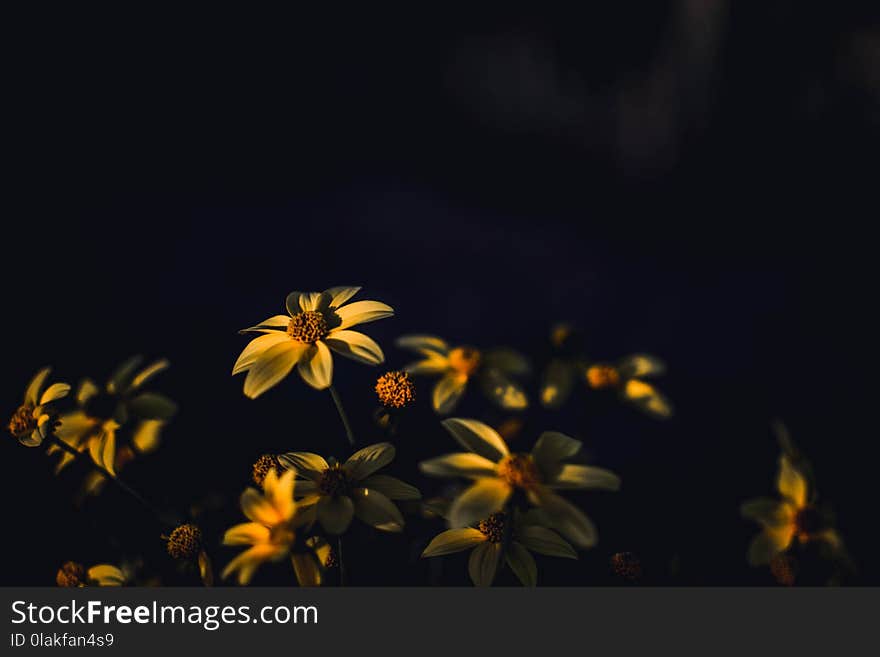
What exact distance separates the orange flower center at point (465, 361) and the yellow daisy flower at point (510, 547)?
206 millimetres

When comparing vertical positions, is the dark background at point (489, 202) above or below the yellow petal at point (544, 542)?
above

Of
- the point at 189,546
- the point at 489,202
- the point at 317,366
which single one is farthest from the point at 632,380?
the point at 489,202

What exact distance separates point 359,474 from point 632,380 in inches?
18.1

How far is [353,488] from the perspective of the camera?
526mm

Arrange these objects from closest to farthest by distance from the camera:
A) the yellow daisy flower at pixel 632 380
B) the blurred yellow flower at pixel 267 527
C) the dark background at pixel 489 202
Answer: the blurred yellow flower at pixel 267 527 < the yellow daisy flower at pixel 632 380 < the dark background at pixel 489 202

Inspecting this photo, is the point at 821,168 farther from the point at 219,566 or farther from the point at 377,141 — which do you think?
the point at 219,566

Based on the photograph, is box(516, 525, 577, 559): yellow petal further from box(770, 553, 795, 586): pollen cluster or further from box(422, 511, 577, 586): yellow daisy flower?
box(770, 553, 795, 586): pollen cluster

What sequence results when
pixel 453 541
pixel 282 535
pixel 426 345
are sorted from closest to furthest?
pixel 282 535 < pixel 453 541 < pixel 426 345

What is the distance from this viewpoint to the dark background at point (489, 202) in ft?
5.05

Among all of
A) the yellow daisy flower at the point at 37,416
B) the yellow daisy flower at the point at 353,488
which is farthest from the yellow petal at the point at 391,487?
the yellow daisy flower at the point at 37,416

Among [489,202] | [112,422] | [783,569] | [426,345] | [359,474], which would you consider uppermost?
[489,202]

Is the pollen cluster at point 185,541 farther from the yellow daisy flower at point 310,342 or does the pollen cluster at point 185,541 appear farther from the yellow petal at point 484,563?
the yellow petal at point 484,563

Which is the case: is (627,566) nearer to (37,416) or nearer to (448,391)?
(448,391)

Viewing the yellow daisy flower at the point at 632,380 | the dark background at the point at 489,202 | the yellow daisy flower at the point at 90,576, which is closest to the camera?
the yellow daisy flower at the point at 90,576
